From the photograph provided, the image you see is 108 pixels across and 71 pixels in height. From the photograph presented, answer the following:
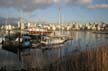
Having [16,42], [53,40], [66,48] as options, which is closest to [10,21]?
[16,42]

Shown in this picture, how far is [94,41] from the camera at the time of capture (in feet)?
18.6

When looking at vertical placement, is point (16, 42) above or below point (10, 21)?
below

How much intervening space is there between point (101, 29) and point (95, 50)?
60 cm

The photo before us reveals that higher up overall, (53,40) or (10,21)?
(10,21)

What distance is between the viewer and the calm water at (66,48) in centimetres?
561

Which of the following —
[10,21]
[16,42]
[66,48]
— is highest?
[10,21]

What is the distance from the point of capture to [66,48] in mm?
5652

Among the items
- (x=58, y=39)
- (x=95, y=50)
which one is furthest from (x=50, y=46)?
(x=95, y=50)

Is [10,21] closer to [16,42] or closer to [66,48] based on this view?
[16,42]

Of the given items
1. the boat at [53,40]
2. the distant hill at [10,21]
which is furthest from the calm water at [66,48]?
the distant hill at [10,21]

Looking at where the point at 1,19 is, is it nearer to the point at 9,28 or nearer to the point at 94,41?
the point at 9,28

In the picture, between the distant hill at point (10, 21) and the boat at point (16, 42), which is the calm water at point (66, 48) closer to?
the boat at point (16, 42)

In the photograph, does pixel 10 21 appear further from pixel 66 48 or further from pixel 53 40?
pixel 66 48

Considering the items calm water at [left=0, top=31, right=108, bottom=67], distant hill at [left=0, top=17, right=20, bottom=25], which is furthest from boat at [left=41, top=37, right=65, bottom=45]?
distant hill at [left=0, top=17, right=20, bottom=25]
